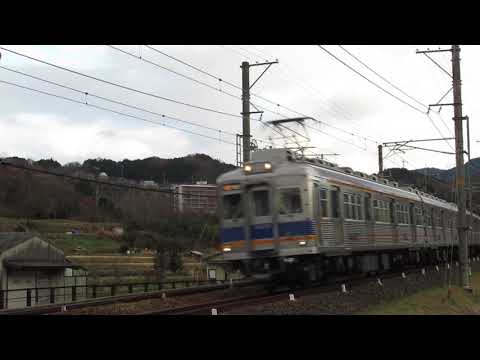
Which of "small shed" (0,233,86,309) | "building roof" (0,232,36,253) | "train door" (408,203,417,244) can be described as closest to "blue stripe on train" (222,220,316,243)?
"train door" (408,203,417,244)

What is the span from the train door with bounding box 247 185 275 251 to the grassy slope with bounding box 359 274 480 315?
310cm

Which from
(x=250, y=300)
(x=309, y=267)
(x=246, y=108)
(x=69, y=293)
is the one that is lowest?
(x=69, y=293)

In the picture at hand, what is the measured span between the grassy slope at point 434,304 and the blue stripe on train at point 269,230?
2.44 meters

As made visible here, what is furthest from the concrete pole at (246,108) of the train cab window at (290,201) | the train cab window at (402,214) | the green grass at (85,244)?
the green grass at (85,244)

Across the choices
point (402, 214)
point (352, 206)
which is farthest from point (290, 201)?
point (402, 214)

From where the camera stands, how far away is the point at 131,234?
59.8 m

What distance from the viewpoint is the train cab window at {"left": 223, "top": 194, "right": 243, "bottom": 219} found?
16.0 meters

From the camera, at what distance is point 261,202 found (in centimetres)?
1586

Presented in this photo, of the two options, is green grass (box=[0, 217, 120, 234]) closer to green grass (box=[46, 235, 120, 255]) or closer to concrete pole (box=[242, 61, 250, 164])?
green grass (box=[46, 235, 120, 255])

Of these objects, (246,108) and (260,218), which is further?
(246,108)

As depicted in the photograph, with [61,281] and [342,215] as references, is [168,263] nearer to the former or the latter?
[61,281]

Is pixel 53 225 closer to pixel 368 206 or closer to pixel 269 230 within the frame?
pixel 368 206

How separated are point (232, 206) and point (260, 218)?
864mm
